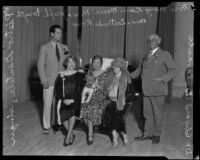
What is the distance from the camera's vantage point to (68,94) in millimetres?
4379

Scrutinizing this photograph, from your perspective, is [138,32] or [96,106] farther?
[138,32]

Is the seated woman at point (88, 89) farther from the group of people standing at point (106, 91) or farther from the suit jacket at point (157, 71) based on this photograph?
the suit jacket at point (157, 71)

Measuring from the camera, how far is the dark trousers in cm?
425

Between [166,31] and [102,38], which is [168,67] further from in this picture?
[102,38]

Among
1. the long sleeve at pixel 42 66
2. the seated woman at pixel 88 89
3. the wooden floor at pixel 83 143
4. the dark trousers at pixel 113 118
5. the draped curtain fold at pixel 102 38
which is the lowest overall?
the wooden floor at pixel 83 143

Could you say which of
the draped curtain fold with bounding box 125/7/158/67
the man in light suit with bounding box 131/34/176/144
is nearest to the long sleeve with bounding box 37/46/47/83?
the man in light suit with bounding box 131/34/176/144

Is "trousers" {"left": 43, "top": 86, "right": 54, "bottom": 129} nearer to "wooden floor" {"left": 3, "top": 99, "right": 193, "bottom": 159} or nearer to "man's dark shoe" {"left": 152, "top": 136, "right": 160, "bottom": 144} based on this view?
"wooden floor" {"left": 3, "top": 99, "right": 193, "bottom": 159}

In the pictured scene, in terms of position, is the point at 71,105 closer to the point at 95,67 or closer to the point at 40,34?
the point at 95,67

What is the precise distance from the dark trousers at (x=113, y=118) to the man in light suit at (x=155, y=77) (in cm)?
35

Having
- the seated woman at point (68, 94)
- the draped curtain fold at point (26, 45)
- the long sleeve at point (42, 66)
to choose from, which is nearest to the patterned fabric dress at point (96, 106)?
the seated woman at point (68, 94)

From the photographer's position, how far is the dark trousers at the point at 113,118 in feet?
13.9

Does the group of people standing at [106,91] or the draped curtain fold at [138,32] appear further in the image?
the draped curtain fold at [138,32]

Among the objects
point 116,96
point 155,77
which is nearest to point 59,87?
point 116,96

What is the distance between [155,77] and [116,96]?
0.51 m
